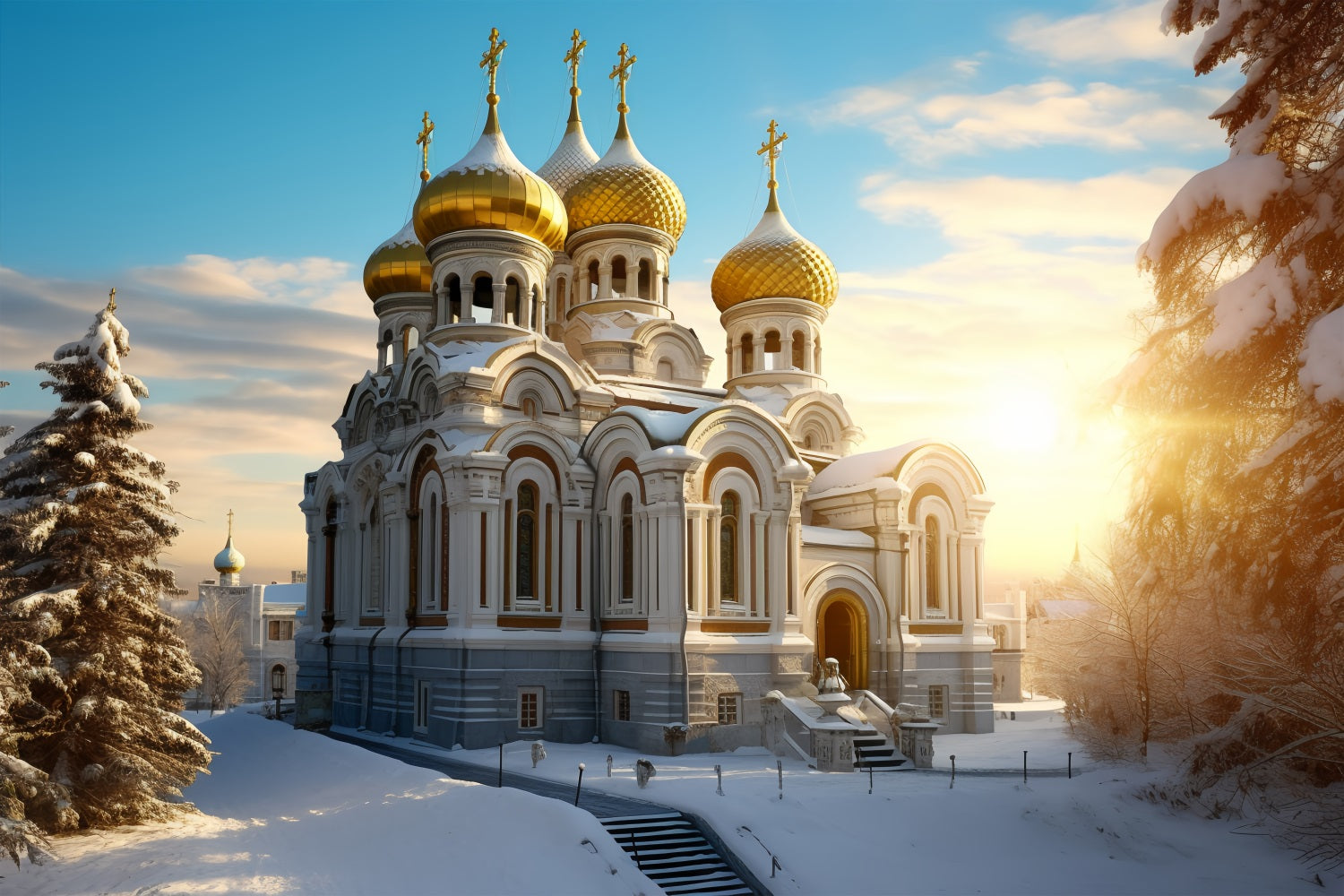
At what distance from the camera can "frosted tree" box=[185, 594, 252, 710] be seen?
4550 cm

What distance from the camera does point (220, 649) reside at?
47500mm

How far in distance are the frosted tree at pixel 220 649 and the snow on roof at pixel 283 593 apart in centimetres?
194

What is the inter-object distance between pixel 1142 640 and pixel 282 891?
53.9 feet

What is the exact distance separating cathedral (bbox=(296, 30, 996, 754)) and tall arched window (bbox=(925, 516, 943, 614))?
0.07m

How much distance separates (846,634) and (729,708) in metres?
5.11

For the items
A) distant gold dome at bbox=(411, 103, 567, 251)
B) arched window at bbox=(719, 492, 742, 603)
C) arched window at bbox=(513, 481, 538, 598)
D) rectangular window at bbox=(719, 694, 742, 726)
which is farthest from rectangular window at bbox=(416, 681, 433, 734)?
distant gold dome at bbox=(411, 103, 567, 251)

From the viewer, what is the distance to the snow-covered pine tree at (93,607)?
14.7m

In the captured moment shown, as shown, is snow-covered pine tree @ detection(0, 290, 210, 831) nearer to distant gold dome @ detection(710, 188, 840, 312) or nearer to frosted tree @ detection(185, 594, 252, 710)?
distant gold dome @ detection(710, 188, 840, 312)

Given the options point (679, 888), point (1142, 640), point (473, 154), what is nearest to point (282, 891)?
point (679, 888)

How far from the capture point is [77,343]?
16109 millimetres

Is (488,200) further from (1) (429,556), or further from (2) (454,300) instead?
(1) (429,556)

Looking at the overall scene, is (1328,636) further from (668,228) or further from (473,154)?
(668,228)

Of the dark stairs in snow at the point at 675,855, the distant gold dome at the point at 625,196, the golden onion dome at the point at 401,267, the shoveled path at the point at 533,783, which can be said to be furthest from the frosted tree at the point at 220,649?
the dark stairs in snow at the point at 675,855

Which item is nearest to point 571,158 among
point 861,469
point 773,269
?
point 773,269
